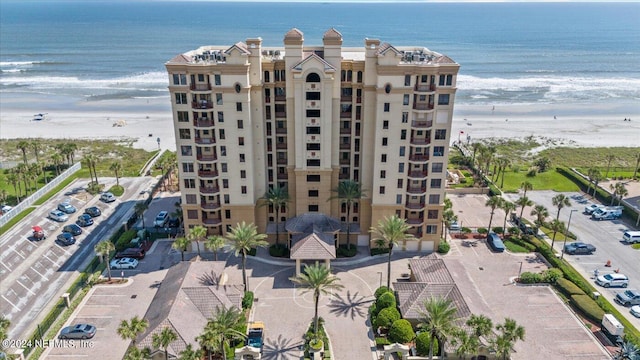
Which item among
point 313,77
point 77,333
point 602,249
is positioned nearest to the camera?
point 77,333

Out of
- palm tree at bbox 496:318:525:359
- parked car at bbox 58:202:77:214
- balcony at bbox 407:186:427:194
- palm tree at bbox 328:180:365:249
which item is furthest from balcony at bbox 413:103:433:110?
parked car at bbox 58:202:77:214

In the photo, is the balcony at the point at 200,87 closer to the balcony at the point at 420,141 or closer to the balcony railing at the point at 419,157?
the balcony at the point at 420,141

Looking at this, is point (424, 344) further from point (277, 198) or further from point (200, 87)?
point (200, 87)

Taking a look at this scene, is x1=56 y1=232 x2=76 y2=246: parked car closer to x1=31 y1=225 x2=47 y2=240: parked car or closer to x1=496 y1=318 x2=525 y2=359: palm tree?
x1=31 y1=225 x2=47 y2=240: parked car

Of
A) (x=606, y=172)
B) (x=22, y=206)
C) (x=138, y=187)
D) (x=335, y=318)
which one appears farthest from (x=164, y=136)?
(x=606, y=172)

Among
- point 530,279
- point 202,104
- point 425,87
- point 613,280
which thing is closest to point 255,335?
point 202,104

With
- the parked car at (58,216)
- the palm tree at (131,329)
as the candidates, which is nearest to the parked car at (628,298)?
the palm tree at (131,329)

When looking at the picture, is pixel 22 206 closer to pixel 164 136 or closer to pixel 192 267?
pixel 192 267
